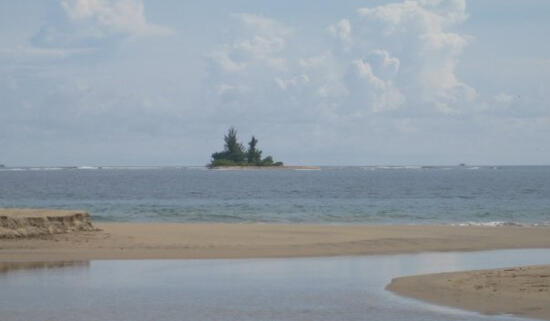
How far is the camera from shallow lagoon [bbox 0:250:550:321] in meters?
14.8

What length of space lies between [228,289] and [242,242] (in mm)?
10360

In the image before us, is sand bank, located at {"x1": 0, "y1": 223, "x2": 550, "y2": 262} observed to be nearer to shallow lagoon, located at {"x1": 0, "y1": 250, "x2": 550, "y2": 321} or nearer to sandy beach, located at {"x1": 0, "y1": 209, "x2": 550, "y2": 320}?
sandy beach, located at {"x1": 0, "y1": 209, "x2": 550, "y2": 320}

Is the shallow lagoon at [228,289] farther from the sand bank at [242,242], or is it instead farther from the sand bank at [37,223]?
the sand bank at [37,223]

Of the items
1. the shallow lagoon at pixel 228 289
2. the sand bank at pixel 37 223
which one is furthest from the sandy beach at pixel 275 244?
the shallow lagoon at pixel 228 289

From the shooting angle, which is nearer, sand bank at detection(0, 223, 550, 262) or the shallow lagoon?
the shallow lagoon

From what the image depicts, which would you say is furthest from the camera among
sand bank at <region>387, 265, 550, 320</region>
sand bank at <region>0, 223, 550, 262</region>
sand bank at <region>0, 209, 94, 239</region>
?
sand bank at <region>0, 209, 94, 239</region>

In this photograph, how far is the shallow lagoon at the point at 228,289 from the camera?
14828mm

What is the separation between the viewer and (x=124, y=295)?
16781 mm

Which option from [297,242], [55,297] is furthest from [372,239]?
[55,297]

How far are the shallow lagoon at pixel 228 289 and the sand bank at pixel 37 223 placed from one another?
4728mm

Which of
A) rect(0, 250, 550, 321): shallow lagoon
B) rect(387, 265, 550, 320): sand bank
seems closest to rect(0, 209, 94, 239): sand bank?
rect(0, 250, 550, 321): shallow lagoon

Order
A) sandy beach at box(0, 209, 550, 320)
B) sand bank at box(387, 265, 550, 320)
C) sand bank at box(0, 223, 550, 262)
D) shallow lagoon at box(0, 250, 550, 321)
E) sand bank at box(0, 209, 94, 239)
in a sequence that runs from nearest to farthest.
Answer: shallow lagoon at box(0, 250, 550, 321), sand bank at box(387, 265, 550, 320), sandy beach at box(0, 209, 550, 320), sand bank at box(0, 223, 550, 262), sand bank at box(0, 209, 94, 239)

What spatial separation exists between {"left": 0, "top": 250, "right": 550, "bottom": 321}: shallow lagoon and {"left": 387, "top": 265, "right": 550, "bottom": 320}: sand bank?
0.52 meters

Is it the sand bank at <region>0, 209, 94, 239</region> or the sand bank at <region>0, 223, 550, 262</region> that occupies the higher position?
the sand bank at <region>0, 209, 94, 239</region>
